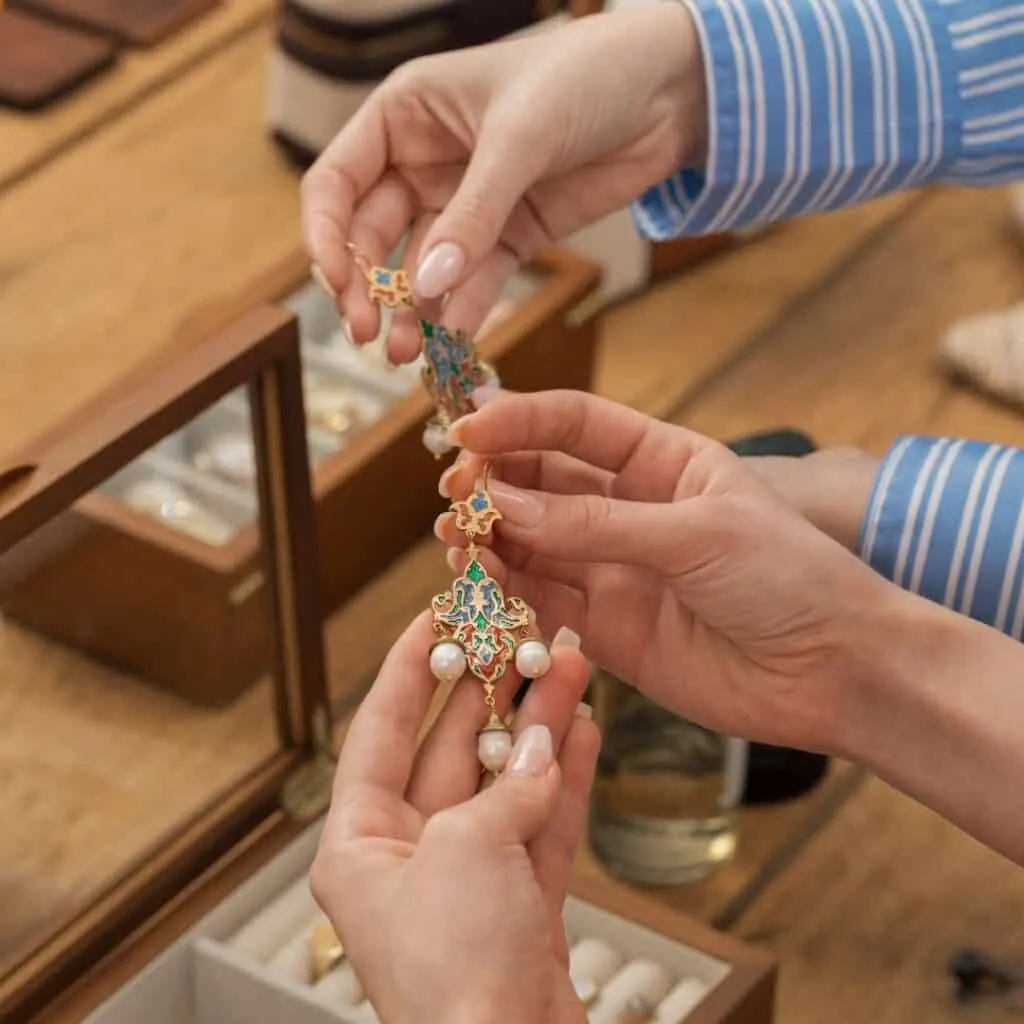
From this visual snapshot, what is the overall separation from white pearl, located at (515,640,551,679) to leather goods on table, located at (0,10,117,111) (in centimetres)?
79

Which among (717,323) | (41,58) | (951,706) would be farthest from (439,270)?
(41,58)

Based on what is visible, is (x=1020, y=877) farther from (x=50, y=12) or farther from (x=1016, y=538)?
(x=50, y=12)

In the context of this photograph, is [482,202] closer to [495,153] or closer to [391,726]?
[495,153]

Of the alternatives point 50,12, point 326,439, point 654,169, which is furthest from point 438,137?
point 50,12

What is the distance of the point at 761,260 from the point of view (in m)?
1.27

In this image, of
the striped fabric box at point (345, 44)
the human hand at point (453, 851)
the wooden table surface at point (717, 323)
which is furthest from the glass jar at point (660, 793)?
the striped fabric box at point (345, 44)

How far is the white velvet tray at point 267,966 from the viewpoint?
80 centimetres

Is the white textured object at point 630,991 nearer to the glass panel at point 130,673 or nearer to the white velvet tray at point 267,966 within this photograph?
the white velvet tray at point 267,966

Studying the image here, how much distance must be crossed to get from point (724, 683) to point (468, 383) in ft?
0.52

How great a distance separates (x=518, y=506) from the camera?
2.30 ft

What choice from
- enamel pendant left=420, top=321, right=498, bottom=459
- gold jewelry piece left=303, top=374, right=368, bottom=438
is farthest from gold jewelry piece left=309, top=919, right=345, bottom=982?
gold jewelry piece left=303, top=374, right=368, bottom=438

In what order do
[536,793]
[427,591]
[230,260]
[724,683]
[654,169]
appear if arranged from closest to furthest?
1. [536,793]
2. [724,683]
3. [654,169]
4. [427,591]
5. [230,260]

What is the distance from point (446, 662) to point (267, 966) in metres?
0.19

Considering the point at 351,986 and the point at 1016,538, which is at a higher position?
the point at 1016,538
